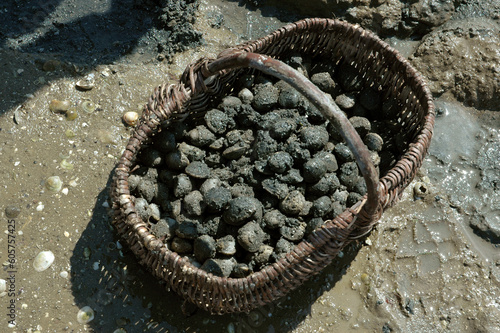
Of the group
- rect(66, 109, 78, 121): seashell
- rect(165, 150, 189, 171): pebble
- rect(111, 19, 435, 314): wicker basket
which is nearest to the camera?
rect(111, 19, 435, 314): wicker basket

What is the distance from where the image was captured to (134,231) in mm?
2201

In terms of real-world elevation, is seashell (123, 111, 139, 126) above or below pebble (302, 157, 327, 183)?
below

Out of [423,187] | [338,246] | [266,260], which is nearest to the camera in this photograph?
[338,246]

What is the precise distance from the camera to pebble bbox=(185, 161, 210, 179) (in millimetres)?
2537

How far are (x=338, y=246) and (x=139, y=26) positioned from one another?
2282 millimetres

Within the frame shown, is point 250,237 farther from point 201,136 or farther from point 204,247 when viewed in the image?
point 201,136

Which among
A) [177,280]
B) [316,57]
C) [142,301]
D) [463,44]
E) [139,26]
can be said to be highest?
[463,44]

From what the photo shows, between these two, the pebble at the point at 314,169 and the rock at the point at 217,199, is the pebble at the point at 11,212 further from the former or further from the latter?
the pebble at the point at 314,169

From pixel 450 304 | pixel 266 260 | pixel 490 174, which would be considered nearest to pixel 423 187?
pixel 490 174

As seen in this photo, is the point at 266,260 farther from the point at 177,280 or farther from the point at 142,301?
the point at 142,301

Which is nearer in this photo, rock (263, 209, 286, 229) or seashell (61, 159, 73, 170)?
rock (263, 209, 286, 229)

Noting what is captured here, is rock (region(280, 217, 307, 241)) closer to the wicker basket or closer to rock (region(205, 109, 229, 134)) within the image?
the wicker basket

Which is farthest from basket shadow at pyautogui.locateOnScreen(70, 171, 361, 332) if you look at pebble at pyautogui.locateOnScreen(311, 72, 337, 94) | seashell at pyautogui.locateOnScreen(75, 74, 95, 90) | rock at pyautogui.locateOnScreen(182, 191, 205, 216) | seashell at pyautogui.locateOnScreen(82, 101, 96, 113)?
pebble at pyautogui.locateOnScreen(311, 72, 337, 94)

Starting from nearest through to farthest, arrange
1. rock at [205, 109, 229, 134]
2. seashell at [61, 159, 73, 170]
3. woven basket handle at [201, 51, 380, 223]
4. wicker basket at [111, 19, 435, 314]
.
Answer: woven basket handle at [201, 51, 380, 223] → wicker basket at [111, 19, 435, 314] → rock at [205, 109, 229, 134] → seashell at [61, 159, 73, 170]
